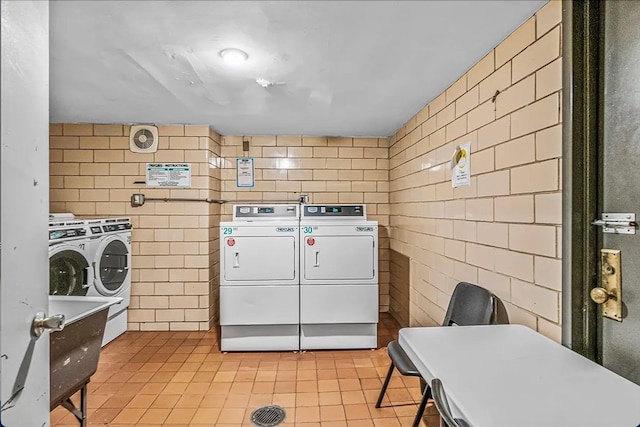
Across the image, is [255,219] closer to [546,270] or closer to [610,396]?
[546,270]

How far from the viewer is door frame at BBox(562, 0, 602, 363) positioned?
134 centimetres

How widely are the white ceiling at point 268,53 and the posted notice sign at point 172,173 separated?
58 centimetres

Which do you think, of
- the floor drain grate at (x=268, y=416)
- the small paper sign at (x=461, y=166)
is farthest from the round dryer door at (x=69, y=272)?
the small paper sign at (x=461, y=166)

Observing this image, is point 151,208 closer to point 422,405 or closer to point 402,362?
point 402,362

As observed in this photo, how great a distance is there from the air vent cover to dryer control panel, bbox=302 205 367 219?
1737 millimetres

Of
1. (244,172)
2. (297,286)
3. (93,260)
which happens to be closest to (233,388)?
A: (297,286)

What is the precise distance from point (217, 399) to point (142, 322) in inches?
69.3

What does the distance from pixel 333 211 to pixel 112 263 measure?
221 centimetres

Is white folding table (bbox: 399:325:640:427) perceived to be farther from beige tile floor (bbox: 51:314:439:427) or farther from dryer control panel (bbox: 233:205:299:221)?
Answer: dryer control panel (bbox: 233:205:299:221)

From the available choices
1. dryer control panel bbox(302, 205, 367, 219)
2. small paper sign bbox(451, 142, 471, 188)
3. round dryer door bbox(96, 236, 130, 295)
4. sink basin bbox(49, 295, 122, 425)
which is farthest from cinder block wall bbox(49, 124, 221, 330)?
small paper sign bbox(451, 142, 471, 188)

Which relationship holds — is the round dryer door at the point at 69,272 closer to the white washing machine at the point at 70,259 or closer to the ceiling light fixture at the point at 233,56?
the white washing machine at the point at 70,259

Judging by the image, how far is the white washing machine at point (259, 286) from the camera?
10.2ft

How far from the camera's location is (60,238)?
2.66m

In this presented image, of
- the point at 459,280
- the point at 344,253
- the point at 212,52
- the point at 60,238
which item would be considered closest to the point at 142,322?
the point at 60,238
